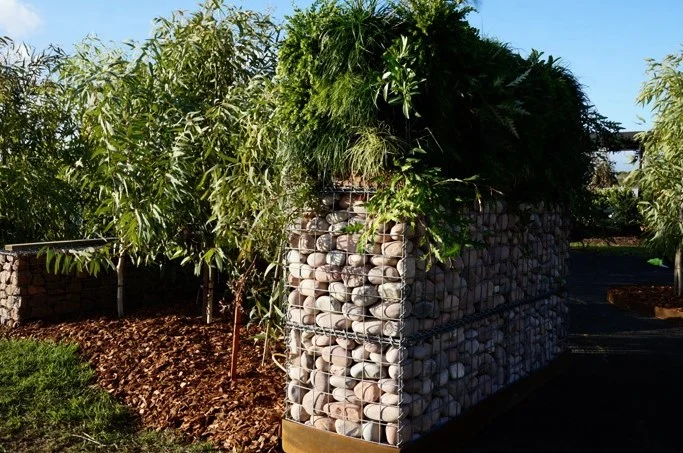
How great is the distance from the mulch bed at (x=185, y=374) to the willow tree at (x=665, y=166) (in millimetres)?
6961

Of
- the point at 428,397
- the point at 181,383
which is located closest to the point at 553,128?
the point at 428,397

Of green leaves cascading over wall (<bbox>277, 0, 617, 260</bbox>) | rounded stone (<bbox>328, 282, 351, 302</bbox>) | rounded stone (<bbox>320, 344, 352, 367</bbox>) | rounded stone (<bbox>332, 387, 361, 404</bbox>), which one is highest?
green leaves cascading over wall (<bbox>277, 0, 617, 260</bbox>)

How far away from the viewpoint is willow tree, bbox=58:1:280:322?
16.3 ft

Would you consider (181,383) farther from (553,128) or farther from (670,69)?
(670,69)

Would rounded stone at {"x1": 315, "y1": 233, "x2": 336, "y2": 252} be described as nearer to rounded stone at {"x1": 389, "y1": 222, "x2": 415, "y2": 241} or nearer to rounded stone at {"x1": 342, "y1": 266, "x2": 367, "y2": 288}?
rounded stone at {"x1": 342, "y1": 266, "x2": 367, "y2": 288}

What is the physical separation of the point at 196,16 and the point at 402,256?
12.0 ft

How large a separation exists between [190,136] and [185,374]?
1.92m

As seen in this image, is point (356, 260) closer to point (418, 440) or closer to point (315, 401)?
point (315, 401)

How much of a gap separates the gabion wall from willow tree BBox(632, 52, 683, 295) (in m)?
6.60

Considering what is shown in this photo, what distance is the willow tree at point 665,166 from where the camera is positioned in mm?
10250

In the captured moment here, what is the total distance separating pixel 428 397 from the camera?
4.15 m

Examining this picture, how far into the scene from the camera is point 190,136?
19.0 ft

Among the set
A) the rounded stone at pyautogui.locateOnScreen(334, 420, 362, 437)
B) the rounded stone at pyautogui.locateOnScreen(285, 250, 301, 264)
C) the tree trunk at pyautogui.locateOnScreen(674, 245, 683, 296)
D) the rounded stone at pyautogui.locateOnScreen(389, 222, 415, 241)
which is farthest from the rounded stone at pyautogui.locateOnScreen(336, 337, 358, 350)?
the tree trunk at pyautogui.locateOnScreen(674, 245, 683, 296)

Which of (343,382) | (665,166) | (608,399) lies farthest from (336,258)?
(665,166)
